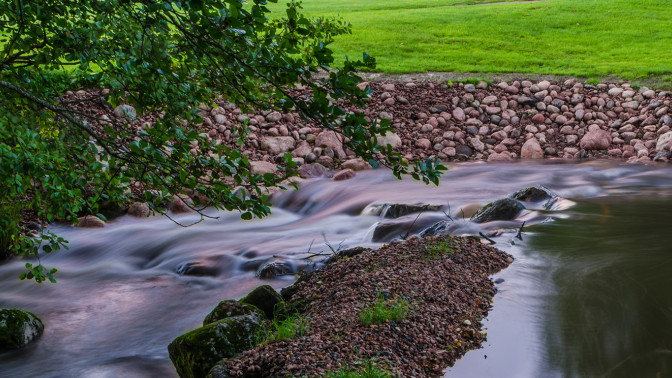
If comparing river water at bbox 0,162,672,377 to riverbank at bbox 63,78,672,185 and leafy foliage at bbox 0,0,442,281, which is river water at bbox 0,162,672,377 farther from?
leafy foliage at bbox 0,0,442,281

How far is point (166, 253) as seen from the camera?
10203mm

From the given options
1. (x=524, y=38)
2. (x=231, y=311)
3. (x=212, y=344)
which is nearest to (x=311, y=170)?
(x=231, y=311)

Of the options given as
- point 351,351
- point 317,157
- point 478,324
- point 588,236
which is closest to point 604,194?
point 588,236

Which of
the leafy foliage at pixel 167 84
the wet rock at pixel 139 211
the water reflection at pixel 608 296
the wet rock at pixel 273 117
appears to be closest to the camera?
the leafy foliage at pixel 167 84

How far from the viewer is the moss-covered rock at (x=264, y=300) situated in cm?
686

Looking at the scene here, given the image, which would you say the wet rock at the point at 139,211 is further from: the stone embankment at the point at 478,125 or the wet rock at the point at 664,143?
the wet rock at the point at 664,143

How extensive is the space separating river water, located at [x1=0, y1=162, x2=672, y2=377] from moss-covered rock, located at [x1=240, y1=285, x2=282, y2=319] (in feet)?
3.04

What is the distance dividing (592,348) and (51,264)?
7.47m

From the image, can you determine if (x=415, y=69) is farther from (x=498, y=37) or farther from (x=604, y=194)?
(x=604, y=194)

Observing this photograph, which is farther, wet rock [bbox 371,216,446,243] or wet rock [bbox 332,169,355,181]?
wet rock [bbox 332,169,355,181]

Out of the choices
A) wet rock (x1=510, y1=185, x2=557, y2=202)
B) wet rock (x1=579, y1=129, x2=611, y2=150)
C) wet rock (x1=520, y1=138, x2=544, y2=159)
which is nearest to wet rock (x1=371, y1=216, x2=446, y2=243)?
wet rock (x1=510, y1=185, x2=557, y2=202)

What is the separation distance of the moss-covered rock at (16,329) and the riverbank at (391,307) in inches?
102

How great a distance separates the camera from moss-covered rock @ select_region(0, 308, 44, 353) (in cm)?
713

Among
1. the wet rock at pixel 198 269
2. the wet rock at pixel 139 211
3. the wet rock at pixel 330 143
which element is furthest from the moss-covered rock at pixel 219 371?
the wet rock at pixel 330 143
